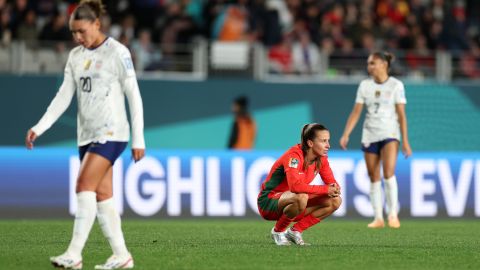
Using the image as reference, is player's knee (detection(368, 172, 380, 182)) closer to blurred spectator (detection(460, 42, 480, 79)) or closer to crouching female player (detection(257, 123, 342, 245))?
crouching female player (detection(257, 123, 342, 245))

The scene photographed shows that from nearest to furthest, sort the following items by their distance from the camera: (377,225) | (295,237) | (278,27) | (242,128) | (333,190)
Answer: (333,190) → (295,237) → (377,225) → (242,128) → (278,27)

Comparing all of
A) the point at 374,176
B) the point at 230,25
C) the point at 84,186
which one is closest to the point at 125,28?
the point at 230,25

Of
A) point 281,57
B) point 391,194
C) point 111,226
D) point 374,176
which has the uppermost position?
point 281,57

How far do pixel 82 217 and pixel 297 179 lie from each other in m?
2.75

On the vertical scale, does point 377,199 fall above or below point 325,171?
below

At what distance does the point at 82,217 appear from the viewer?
8.67 meters

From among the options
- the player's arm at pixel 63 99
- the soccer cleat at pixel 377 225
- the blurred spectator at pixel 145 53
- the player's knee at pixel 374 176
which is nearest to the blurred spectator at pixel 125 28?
the blurred spectator at pixel 145 53

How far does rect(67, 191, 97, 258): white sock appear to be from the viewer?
28.3 ft

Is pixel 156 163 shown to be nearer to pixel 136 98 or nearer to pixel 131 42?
pixel 131 42

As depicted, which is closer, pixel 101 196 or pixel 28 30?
pixel 101 196

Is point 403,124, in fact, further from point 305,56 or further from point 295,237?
point 305,56

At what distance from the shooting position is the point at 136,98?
8805mm

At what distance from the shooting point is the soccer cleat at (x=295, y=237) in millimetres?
11234

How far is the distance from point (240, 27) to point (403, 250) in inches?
430
